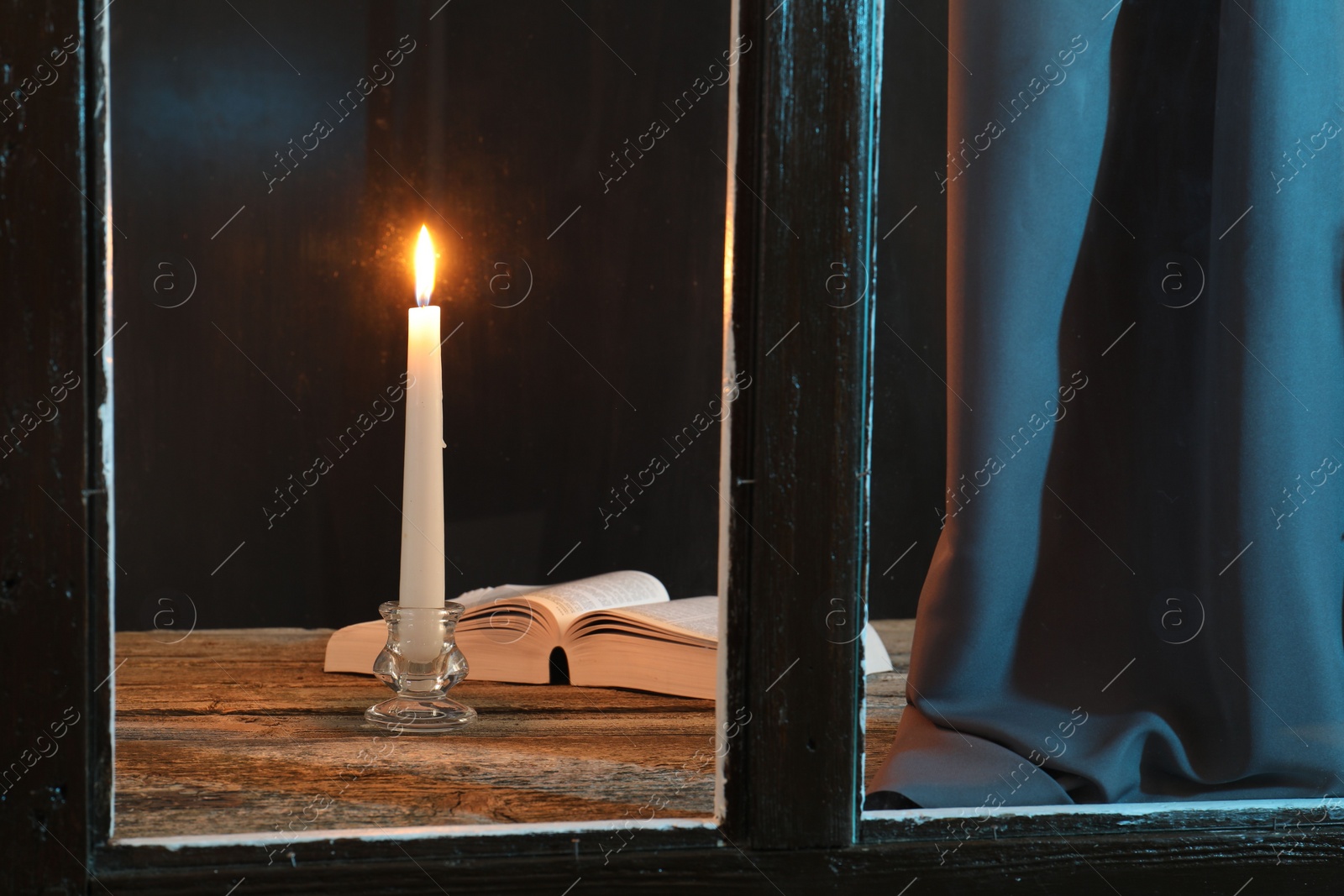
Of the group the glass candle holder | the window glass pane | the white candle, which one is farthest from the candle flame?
the window glass pane

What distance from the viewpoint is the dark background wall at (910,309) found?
1.43 meters

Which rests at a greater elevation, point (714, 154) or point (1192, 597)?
point (714, 154)

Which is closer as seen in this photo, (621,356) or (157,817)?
(157,817)

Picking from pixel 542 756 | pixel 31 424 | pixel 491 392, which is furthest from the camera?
pixel 491 392

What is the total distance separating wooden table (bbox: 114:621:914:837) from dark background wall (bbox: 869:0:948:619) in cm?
49

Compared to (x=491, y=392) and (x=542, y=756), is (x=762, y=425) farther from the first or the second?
(x=491, y=392)

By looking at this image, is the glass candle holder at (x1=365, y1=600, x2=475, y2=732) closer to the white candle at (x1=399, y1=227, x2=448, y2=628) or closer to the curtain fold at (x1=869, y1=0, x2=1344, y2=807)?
the white candle at (x1=399, y1=227, x2=448, y2=628)

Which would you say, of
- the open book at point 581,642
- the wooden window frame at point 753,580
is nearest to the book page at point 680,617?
the open book at point 581,642

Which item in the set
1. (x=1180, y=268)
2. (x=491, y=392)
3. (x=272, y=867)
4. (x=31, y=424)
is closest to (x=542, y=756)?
(x=272, y=867)

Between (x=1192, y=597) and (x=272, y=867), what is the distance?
56 cm

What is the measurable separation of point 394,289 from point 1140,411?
2.86ft

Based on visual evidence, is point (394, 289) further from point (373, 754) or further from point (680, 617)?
point (373, 754)

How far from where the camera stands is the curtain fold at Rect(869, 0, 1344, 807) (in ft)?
2.33

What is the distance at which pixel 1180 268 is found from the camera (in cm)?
75
